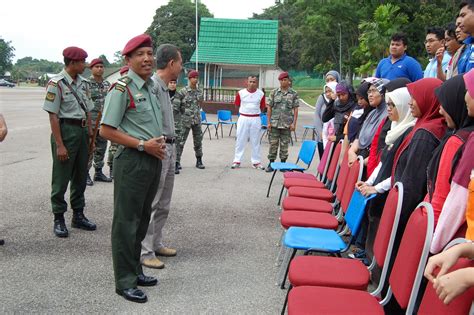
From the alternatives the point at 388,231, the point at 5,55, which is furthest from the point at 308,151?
the point at 5,55

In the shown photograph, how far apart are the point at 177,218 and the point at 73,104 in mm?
1716

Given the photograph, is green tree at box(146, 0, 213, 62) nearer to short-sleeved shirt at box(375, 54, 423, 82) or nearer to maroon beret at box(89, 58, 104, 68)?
maroon beret at box(89, 58, 104, 68)

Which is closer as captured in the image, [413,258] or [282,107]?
[413,258]

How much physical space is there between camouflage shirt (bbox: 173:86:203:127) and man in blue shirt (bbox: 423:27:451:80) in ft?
13.4

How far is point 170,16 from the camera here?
207ft

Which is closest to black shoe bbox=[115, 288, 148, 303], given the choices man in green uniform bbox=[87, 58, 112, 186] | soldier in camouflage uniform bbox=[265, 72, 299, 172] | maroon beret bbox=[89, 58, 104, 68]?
man in green uniform bbox=[87, 58, 112, 186]

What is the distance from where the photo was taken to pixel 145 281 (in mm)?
3420

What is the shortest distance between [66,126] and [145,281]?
187 centimetres

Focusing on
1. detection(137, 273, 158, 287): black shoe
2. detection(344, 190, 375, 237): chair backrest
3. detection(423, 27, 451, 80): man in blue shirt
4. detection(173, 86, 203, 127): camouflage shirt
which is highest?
detection(423, 27, 451, 80): man in blue shirt

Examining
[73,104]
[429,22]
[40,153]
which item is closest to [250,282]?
[73,104]

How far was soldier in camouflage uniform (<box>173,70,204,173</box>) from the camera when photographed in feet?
26.0

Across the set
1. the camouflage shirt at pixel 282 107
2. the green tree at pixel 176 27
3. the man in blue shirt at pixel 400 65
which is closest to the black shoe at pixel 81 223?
the man in blue shirt at pixel 400 65

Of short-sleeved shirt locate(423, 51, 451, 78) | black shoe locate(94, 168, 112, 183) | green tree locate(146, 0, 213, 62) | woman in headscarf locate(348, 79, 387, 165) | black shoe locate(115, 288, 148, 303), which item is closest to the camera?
black shoe locate(115, 288, 148, 303)

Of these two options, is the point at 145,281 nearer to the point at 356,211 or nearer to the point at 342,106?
the point at 356,211
